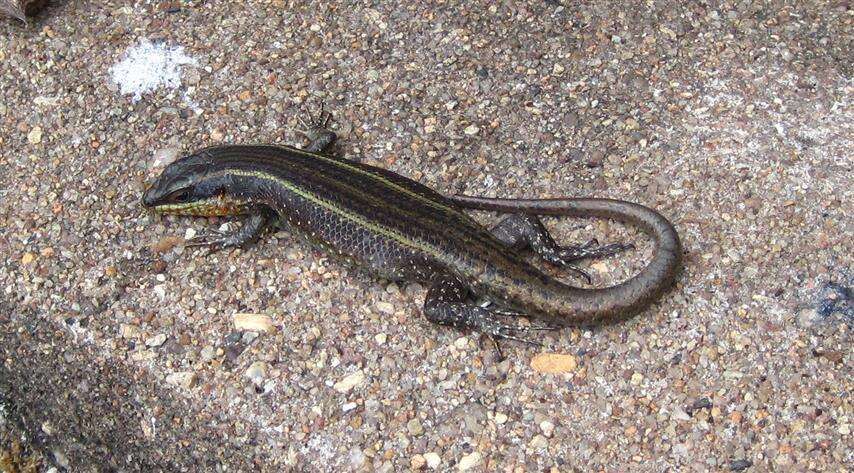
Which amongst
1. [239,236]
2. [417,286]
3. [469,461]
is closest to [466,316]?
[417,286]

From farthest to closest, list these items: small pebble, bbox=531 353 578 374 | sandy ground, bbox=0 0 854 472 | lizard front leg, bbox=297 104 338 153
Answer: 1. lizard front leg, bbox=297 104 338 153
2. small pebble, bbox=531 353 578 374
3. sandy ground, bbox=0 0 854 472

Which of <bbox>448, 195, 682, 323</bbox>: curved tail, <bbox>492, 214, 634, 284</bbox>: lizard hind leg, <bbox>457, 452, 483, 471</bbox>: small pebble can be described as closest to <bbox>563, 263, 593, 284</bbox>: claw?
<bbox>492, 214, 634, 284</bbox>: lizard hind leg

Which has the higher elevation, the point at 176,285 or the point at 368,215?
the point at 368,215

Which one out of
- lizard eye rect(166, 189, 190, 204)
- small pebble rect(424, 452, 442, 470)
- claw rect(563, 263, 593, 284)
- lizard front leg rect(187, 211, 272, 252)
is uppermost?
lizard eye rect(166, 189, 190, 204)

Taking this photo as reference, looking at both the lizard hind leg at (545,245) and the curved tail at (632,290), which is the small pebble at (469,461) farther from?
the lizard hind leg at (545,245)

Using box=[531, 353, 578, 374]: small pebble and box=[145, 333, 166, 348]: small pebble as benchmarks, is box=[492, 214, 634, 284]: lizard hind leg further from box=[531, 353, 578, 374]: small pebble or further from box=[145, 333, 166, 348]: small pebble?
box=[145, 333, 166, 348]: small pebble

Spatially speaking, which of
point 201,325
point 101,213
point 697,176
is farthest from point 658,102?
point 101,213

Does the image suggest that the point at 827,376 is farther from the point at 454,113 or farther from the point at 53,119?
the point at 53,119
